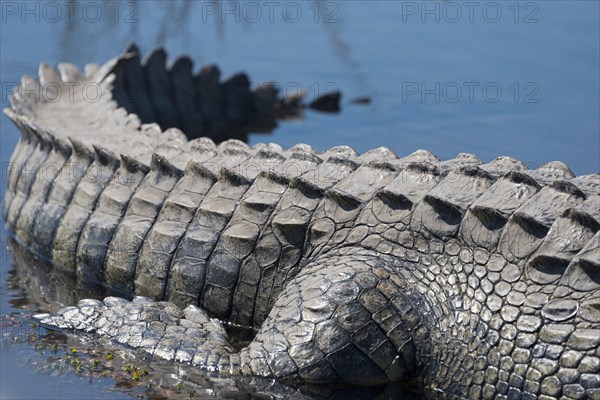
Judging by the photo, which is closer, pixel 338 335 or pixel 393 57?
pixel 338 335

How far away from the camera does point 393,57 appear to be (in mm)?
10469

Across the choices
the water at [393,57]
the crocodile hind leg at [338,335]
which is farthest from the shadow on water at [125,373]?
the water at [393,57]

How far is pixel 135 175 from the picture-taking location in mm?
5977

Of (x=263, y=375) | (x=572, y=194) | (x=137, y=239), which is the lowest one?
(x=263, y=375)

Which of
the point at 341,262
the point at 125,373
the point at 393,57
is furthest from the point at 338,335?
the point at 393,57

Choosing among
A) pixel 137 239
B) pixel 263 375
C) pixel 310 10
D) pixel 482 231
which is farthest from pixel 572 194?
pixel 310 10

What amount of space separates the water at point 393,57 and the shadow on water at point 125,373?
7.03ft

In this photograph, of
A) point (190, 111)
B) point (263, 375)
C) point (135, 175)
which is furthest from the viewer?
point (190, 111)

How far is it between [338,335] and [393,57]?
5874 millimetres

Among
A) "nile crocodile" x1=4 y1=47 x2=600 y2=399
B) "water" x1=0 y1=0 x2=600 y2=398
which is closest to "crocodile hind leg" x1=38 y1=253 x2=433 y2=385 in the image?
"nile crocodile" x1=4 y1=47 x2=600 y2=399

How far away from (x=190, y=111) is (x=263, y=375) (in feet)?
12.4

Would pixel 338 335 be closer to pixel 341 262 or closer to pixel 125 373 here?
pixel 341 262

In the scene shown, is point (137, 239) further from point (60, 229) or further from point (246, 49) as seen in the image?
point (246, 49)

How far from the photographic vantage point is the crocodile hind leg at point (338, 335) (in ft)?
16.3
